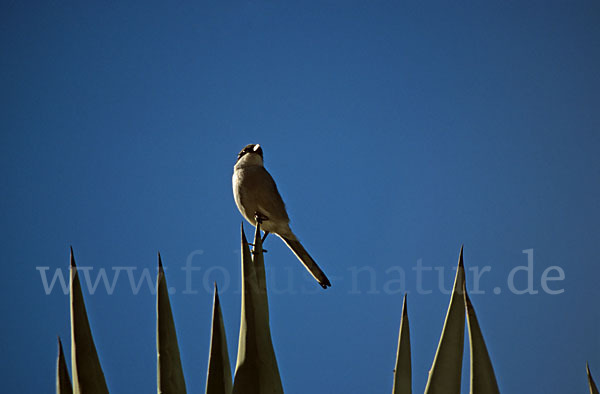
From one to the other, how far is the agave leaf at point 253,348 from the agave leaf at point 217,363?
4.9 inches

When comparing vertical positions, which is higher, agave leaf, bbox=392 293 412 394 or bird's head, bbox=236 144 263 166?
bird's head, bbox=236 144 263 166

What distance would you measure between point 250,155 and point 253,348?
2.66 metres

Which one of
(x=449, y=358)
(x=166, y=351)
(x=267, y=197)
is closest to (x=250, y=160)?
(x=267, y=197)

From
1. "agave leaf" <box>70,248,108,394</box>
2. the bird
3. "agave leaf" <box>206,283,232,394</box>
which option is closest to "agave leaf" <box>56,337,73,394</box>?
"agave leaf" <box>70,248,108,394</box>

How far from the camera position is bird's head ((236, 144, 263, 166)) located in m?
4.03

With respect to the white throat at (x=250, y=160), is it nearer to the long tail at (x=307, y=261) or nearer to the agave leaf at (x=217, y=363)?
the long tail at (x=307, y=261)

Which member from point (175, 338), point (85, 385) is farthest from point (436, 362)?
point (85, 385)

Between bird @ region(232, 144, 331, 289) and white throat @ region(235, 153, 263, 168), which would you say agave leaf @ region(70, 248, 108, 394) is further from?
white throat @ region(235, 153, 263, 168)

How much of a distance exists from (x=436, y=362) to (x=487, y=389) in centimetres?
15

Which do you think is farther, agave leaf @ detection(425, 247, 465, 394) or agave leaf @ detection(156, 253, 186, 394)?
agave leaf @ detection(156, 253, 186, 394)

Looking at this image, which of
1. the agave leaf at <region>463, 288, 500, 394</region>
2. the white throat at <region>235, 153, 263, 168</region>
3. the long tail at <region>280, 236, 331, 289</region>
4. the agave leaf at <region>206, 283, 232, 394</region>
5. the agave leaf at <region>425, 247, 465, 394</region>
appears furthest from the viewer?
the white throat at <region>235, 153, 263, 168</region>

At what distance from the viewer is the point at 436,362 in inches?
58.9

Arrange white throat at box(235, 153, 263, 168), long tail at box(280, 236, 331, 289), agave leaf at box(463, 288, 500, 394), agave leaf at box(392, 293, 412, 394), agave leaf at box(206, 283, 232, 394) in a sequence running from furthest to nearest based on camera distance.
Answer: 1. white throat at box(235, 153, 263, 168)
2. long tail at box(280, 236, 331, 289)
3. agave leaf at box(392, 293, 412, 394)
4. agave leaf at box(206, 283, 232, 394)
5. agave leaf at box(463, 288, 500, 394)

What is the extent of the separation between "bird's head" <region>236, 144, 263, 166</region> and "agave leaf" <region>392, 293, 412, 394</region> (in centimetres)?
232
